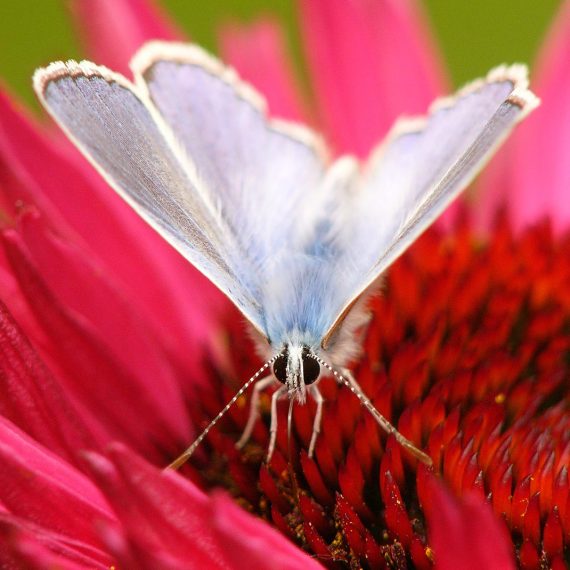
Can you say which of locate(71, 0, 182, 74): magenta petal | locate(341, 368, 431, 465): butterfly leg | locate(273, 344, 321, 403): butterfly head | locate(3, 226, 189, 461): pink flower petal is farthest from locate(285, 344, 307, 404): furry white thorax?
locate(71, 0, 182, 74): magenta petal

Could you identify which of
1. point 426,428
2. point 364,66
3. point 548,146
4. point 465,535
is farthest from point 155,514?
point 548,146

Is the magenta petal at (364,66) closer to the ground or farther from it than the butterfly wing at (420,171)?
farther from it

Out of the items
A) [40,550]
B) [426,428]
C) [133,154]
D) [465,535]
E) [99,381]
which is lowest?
[40,550]

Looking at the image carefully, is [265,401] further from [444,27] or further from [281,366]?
[444,27]

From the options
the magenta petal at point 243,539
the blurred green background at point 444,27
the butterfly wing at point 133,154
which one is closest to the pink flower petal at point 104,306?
the butterfly wing at point 133,154

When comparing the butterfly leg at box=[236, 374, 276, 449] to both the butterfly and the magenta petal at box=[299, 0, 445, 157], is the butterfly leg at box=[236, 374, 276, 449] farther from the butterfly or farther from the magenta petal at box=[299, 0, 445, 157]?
the magenta petal at box=[299, 0, 445, 157]

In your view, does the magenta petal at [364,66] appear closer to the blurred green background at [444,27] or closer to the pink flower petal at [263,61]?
the pink flower petal at [263,61]

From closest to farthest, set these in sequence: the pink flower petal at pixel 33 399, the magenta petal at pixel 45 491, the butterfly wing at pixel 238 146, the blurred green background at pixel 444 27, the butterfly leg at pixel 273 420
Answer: the magenta petal at pixel 45 491 < the pink flower petal at pixel 33 399 < the butterfly leg at pixel 273 420 < the butterfly wing at pixel 238 146 < the blurred green background at pixel 444 27

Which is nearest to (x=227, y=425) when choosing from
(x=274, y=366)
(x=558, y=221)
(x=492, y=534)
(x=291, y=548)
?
(x=274, y=366)
